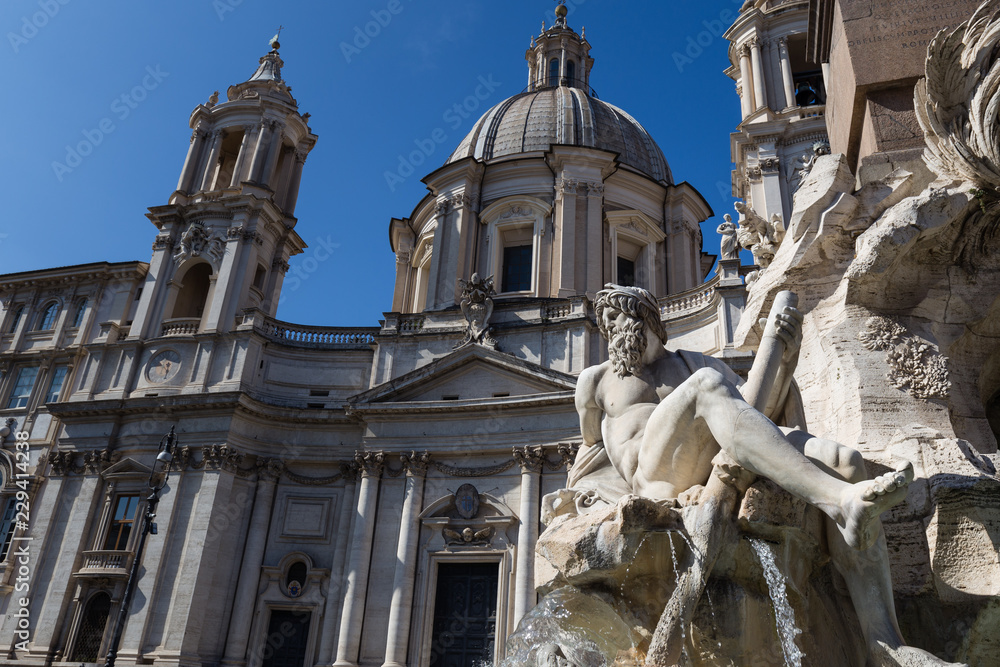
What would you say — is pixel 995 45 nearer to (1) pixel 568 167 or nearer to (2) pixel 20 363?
(1) pixel 568 167

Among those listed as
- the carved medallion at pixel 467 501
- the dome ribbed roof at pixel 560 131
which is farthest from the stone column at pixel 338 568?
the dome ribbed roof at pixel 560 131

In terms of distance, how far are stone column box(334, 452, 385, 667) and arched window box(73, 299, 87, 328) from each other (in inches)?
530

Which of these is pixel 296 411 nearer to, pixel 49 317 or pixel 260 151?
pixel 260 151

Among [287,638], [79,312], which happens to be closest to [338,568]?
[287,638]

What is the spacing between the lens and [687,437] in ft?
12.1

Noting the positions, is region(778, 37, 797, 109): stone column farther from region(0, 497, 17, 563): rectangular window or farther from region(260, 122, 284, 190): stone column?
region(0, 497, 17, 563): rectangular window

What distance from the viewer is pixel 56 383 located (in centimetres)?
2697

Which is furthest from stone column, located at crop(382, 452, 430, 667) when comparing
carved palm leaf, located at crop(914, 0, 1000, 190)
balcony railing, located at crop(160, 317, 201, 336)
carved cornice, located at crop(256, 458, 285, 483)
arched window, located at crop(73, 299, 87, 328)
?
carved palm leaf, located at crop(914, 0, 1000, 190)

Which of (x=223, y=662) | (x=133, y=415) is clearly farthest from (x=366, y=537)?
(x=133, y=415)

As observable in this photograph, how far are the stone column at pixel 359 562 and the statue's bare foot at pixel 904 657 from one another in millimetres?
18470

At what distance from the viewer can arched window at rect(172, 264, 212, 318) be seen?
27.9 meters

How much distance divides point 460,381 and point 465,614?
6510 millimetres

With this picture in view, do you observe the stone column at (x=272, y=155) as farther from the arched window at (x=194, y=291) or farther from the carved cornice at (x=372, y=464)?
the carved cornice at (x=372, y=464)

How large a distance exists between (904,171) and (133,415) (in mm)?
24142
